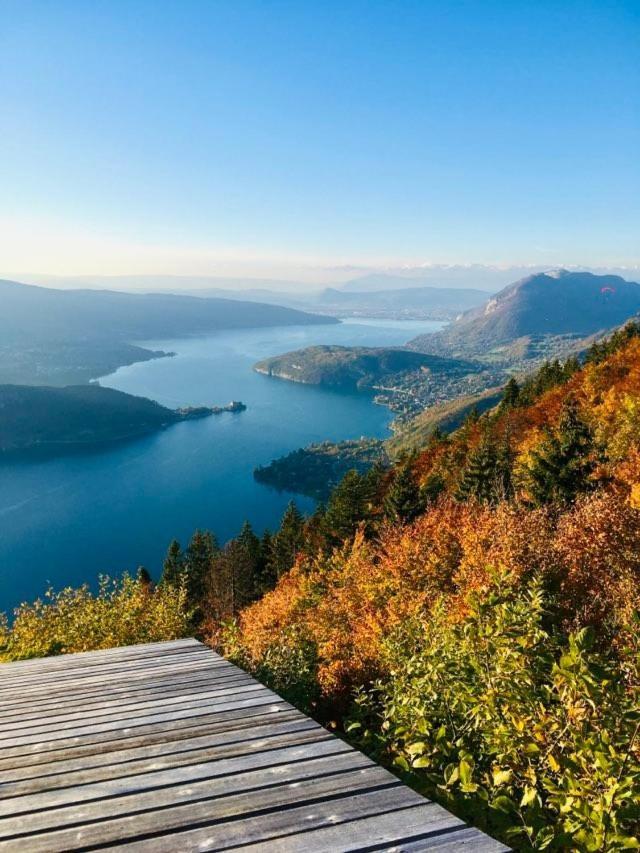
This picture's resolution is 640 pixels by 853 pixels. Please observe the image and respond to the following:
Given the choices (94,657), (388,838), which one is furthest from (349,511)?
(388,838)

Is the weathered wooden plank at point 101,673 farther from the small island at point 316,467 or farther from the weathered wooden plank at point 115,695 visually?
the small island at point 316,467

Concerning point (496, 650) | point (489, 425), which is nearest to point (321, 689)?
point (496, 650)

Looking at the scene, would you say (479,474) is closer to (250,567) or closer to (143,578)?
(250,567)

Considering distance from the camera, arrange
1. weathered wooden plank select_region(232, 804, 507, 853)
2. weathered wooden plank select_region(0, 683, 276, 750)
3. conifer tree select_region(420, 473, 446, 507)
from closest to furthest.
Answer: weathered wooden plank select_region(232, 804, 507, 853) → weathered wooden plank select_region(0, 683, 276, 750) → conifer tree select_region(420, 473, 446, 507)

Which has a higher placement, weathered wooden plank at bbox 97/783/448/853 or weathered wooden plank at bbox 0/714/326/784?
weathered wooden plank at bbox 97/783/448/853

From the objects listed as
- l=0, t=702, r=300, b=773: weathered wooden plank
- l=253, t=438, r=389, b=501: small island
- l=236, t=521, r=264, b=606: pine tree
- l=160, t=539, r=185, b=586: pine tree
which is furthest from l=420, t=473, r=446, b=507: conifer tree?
l=253, t=438, r=389, b=501: small island

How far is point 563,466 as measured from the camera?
31.4m

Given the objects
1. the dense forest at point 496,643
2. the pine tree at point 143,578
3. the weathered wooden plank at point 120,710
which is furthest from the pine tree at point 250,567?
the weathered wooden plank at point 120,710

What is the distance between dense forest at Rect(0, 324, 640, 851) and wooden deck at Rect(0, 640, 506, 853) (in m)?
0.63

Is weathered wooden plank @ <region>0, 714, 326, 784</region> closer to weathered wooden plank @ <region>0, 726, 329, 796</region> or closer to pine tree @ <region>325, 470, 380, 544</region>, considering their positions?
weathered wooden plank @ <region>0, 726, 329, 796</region>

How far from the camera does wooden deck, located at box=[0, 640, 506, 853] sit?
320 cm

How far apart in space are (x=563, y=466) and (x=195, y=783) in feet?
104

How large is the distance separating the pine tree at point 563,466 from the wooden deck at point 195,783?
2798 cm

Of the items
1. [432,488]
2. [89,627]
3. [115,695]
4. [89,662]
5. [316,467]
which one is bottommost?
[316,467]
